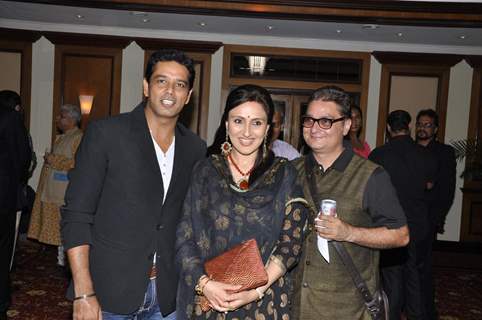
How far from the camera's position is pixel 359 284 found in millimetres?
2084

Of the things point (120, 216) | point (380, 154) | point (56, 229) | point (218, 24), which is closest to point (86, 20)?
point (218, 24)

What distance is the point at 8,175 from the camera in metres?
3.47

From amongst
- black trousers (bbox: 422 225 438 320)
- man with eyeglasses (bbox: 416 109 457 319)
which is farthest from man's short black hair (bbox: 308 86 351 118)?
man with eyeglasses (bbox: 416 109 457 319)

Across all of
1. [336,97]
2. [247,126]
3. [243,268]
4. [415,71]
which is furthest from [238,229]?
[415,71]

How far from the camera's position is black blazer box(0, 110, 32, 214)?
3.45 metres

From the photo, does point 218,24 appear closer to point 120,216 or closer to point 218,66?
point 218,66

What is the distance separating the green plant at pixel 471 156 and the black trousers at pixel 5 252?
6216 millimetres

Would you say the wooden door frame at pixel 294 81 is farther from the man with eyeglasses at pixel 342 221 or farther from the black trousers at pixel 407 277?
the man with eyeglasses at pixel 342 221

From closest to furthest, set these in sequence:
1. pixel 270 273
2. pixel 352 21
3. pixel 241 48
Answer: pixel 270 273, pixel 352 21, pixel 241 48

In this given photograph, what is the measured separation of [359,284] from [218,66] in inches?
260

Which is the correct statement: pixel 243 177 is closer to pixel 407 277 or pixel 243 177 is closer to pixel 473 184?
pixel 407 277

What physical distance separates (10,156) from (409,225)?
315cm

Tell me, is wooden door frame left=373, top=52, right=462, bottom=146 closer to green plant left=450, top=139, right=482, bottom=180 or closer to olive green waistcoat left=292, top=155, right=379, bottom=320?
green plant left=450, top=139, right=482, bottom=180

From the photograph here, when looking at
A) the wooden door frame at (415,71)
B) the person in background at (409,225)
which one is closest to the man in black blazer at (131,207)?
the person in background at (409,225)
